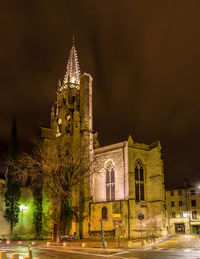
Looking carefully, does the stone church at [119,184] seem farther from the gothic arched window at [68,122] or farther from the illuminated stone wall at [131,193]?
the gothic arched window at [68,122]

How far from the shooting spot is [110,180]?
40531 mm

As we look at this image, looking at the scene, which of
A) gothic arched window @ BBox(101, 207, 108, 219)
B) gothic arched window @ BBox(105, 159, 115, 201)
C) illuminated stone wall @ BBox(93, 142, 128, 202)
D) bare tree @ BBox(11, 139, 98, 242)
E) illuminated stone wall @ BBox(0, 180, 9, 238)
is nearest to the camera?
bare tree @ BBox(11, 139, 98, 242)

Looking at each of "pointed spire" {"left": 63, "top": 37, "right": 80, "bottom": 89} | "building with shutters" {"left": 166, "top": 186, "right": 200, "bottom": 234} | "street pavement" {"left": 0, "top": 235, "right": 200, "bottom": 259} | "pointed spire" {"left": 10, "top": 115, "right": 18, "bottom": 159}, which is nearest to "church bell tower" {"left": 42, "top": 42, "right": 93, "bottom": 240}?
"pointed spire" {"left": 63, "top": 37, "right": 80, "bottom": 89}

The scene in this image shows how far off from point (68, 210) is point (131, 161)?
36.4ft

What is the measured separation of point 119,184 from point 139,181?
9.38ft

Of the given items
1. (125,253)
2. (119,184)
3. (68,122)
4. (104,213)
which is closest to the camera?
(125,253)

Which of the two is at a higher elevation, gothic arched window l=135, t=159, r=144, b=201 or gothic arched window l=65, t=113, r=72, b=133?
gothic arched window l=65, t=113, r=72, b=133

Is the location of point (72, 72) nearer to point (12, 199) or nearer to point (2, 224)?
point (12, 199)

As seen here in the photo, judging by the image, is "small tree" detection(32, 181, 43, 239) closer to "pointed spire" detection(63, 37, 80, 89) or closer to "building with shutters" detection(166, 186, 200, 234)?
"pointed spire" detection(63, 37, 80, 89)

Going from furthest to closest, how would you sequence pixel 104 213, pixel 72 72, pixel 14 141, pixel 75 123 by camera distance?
pixel 72 72 < pixel 75 123 < pixel 14 141 < pixel 104 213

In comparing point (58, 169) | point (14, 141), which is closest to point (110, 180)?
point (58, 169)

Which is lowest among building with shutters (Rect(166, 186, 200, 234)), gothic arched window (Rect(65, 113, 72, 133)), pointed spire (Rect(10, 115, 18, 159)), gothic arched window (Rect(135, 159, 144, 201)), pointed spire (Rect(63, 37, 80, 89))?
building with shutters (Rect(166, 186, 200, 234))

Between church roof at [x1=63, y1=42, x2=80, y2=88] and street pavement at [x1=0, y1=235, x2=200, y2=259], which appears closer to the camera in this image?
street pavement at [x1=0, y1=235, x2=200, y2=259]

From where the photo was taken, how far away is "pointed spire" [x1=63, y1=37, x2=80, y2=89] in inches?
2095
